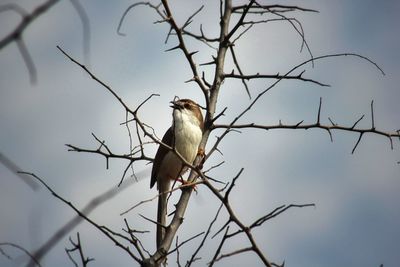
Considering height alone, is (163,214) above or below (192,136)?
below

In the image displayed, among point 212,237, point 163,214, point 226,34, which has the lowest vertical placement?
point 212,237

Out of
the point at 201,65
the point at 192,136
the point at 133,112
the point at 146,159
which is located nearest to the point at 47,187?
the point at 133,112

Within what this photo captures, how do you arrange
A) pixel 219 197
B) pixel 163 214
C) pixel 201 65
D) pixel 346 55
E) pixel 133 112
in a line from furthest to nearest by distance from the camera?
pixel 163 214 → pixel 201 65 → pixel 346 55 → pixel 133 112 → pixel 219 197

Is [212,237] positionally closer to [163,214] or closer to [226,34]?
[226,34]

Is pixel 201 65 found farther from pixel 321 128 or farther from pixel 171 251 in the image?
pixel 171 251

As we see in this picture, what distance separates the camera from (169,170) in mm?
7043

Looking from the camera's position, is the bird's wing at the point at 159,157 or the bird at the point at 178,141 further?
the bird's wing at the point at 159,157

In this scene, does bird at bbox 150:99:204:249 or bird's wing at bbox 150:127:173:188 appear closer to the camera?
bird at bbox 150:99:204:249

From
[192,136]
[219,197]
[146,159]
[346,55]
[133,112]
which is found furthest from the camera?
[192,136]

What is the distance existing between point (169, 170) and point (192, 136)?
2.27 ft

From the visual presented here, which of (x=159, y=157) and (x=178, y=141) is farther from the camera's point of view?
(x=159, y=157)

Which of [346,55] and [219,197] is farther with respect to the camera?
[346,55]

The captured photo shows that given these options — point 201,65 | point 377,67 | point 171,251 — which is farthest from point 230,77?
point 171,251

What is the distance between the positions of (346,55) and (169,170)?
3.29 meters
